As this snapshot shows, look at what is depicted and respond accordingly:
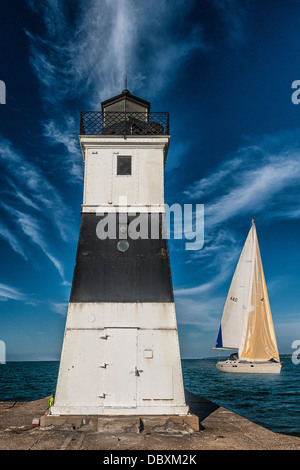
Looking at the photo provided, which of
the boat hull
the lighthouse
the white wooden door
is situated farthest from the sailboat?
the white wooden door

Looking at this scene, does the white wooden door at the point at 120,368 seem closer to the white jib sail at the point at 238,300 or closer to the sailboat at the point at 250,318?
the sailboat at the point at 250,318

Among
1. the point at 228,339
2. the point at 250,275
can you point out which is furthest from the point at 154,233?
the point at 228,339

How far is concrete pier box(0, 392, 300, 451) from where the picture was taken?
7641mm

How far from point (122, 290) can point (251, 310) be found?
3712 centimetres

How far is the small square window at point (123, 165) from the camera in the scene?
11.3 m

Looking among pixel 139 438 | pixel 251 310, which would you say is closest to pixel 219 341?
pixel 251 310

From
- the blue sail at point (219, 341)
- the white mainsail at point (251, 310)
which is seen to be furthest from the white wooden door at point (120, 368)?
the blue sail at point (219, 341)

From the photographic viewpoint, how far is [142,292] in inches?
398

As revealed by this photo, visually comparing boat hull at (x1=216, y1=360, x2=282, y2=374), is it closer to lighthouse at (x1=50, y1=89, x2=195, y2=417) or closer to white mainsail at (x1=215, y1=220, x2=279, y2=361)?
white mainsail at (x1=215, y1=220, x2=279, y2=361)

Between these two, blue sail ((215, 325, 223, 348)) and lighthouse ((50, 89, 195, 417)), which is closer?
lighthouse ((50, 89, 195, 417))

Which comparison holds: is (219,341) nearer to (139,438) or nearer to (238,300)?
(238,300)
